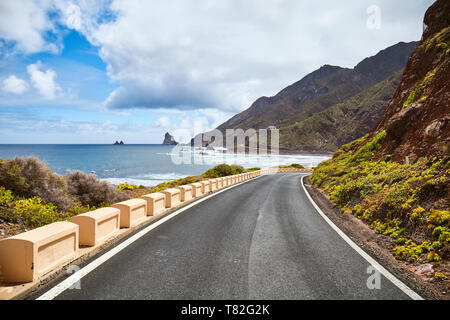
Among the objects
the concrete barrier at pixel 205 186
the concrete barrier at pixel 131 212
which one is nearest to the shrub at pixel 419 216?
the concrete barrier at pixel 131 212

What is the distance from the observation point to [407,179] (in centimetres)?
860

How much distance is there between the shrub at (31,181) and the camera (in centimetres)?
752

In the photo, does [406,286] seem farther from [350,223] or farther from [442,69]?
[442,69]

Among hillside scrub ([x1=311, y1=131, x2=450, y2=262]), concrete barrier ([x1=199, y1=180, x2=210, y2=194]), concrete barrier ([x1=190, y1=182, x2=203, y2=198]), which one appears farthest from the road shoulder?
concrete barrier ([x1=199, y1=180, x2=210, y2=194])

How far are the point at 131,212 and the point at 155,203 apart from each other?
1567mm

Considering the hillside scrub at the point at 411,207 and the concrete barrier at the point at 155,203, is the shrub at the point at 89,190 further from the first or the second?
the hillside scrub at the point at 411,207

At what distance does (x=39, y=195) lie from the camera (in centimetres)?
785

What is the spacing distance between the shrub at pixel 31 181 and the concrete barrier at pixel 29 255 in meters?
4.64

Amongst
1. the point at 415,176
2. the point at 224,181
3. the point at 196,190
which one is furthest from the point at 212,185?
the point at 415,176

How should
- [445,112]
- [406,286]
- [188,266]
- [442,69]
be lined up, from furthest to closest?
[442,69]
[445,112]
[188,266]
[406,286]

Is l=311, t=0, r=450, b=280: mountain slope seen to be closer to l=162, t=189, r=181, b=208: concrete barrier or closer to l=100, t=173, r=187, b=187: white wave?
l=162, t=189, r=181, b=208: concrete barrier

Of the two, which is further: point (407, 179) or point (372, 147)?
point (372, 147)

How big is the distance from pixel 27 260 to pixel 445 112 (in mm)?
14271
